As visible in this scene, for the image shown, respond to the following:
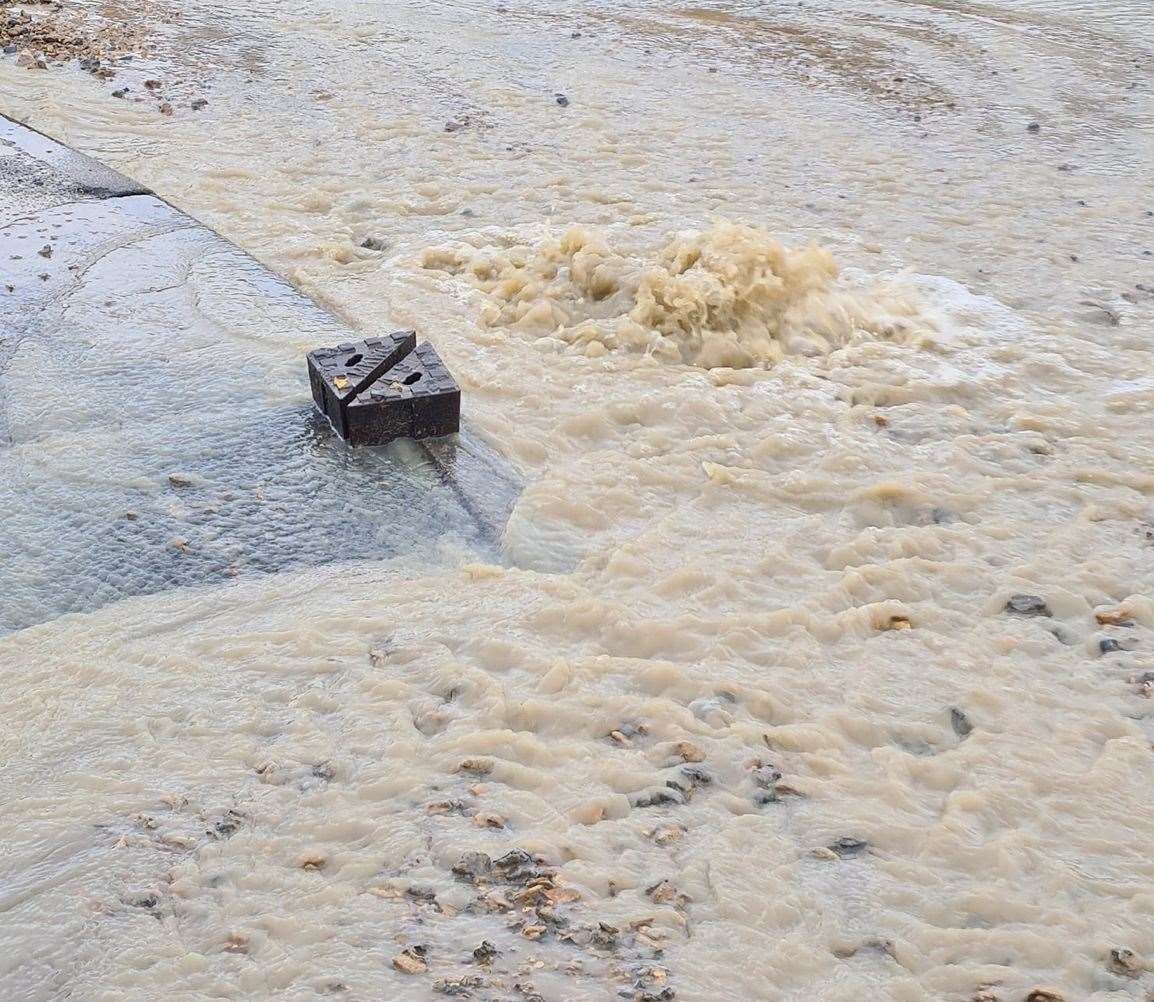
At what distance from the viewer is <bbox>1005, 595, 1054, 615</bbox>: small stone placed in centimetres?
340

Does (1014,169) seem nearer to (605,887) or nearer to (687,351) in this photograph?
(687,351)

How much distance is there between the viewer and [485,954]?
225cm

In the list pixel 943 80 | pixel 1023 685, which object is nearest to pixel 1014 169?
pixel 943 80

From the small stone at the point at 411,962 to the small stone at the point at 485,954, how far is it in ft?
0.31

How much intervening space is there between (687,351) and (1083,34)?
629cm

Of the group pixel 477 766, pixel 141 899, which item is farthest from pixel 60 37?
pixel 141 899

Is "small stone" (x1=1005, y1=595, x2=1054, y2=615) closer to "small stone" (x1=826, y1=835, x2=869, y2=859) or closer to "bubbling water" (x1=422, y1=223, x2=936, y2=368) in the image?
"small stone" (x1=826, y1=835, x2=869, y2=859)

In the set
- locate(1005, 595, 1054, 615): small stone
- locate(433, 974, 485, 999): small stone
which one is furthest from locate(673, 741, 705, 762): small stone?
locate(1005, 595, 1054, 615): small stone

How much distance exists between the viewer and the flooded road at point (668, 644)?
2.33m

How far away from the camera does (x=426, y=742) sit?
9.14 ft

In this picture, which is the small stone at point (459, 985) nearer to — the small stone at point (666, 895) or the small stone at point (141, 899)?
the small stone at point (666, 895)

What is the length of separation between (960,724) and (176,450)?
2524mm

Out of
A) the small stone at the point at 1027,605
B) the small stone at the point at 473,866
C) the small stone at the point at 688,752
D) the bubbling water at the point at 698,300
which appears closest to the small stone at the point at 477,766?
the small stone at the point at 473,866

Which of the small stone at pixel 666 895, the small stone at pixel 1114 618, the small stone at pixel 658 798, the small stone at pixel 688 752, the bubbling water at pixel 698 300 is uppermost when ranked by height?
the bubbling water at pixel 698 300
